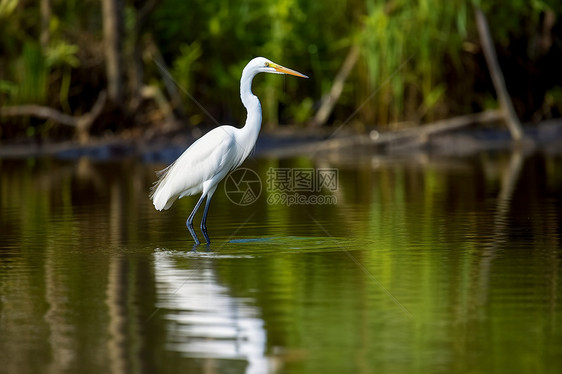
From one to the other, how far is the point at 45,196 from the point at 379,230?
239 inches

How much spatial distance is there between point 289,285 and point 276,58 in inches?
728

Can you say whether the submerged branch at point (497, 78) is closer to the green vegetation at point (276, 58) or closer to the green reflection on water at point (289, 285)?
the green vegetation at point (276, 58)

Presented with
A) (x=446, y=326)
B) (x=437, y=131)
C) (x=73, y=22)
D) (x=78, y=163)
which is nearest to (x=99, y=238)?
(x=446, y=326)

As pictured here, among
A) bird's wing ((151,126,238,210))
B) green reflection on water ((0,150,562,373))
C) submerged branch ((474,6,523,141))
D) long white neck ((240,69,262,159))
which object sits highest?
submerged branch ((474,6,523,141))

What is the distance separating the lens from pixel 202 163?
10656mm

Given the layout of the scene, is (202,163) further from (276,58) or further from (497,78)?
(276,58)

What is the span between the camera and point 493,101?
2547 centimetres

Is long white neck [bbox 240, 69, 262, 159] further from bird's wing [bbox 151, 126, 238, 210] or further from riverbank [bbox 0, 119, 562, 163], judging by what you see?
riverbank [bbox 0, 119, 562, 163]

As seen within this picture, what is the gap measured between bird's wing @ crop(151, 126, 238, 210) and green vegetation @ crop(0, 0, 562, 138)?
13.3 metres

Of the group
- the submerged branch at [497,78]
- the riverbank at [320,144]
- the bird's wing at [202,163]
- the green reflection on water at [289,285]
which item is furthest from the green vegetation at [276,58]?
the bird's wing at [202,163]

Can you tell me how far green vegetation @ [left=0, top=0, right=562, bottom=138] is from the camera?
79.4 feet

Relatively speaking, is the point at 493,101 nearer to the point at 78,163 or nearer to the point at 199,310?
Result: the point at 78,163

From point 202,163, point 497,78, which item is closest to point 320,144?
point 497,78

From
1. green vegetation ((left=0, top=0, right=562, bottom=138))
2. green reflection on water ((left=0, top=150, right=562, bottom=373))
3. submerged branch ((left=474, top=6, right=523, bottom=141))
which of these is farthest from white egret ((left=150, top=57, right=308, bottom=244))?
green vegetation ((left=0, top=0, right=562, bottom=138))
